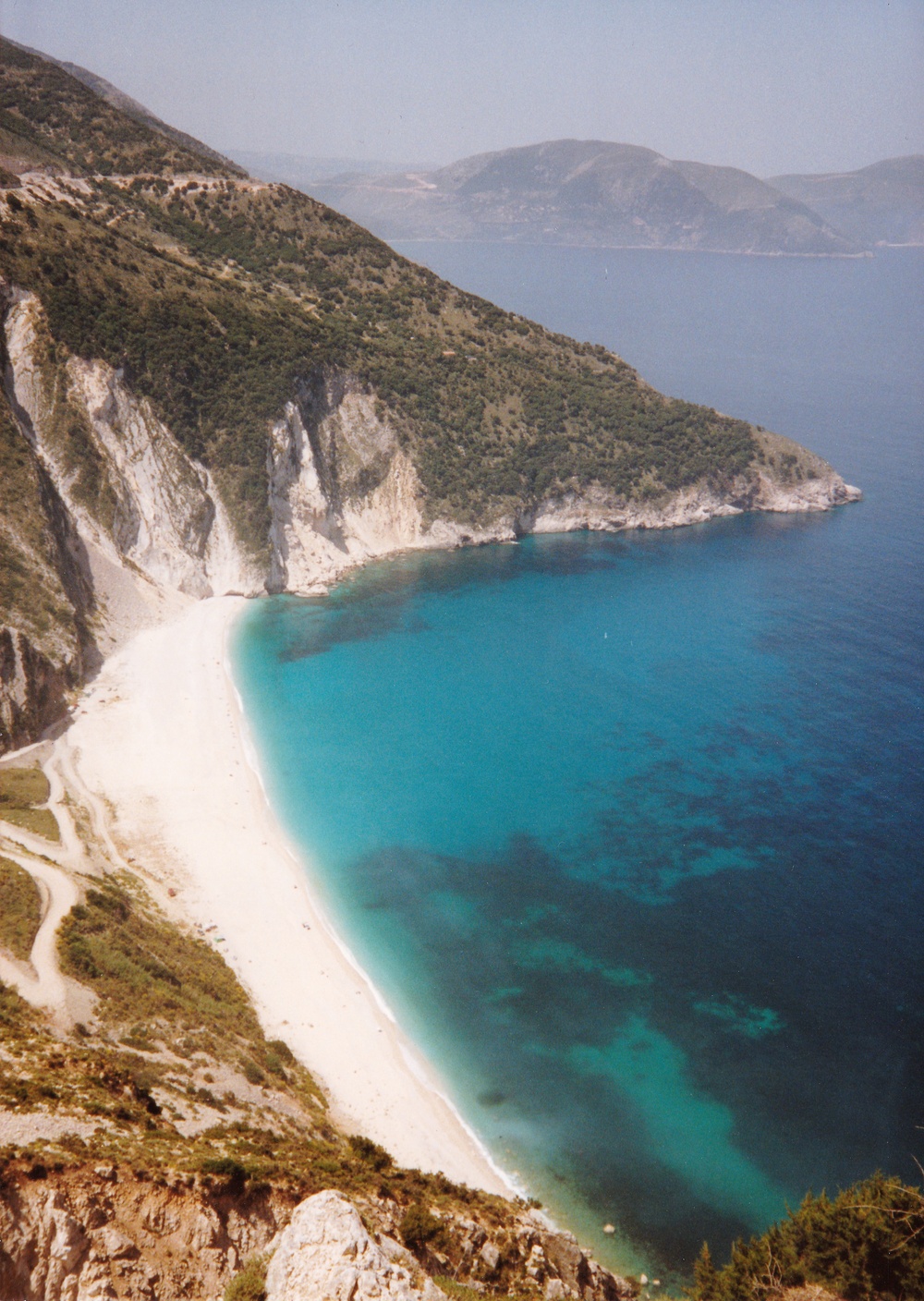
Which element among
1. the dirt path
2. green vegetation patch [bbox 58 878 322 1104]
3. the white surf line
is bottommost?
the white surf line

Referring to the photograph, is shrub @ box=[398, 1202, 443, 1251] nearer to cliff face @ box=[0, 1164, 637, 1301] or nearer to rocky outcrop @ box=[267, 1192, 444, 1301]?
cliff face @ box=[0, 1164, 637, 1301]

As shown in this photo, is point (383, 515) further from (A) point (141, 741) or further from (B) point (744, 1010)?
(B) point (744, 1010)

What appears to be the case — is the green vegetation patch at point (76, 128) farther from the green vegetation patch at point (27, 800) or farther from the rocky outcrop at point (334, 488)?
the green vegetation patch at point (27, 800)

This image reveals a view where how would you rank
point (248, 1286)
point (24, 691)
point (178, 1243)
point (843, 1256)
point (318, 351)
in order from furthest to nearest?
point (318, 351) < point (24, 691) < point (843, 1256) < point (178, 1243) < point (248, 1286)

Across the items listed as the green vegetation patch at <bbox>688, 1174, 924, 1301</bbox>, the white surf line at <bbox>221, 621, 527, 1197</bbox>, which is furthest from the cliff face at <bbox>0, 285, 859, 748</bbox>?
the green vegetation patch at <bbox>688, 1174, 924, 1301</bbox>

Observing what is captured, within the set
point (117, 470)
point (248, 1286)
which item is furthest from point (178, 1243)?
point (117, 470)

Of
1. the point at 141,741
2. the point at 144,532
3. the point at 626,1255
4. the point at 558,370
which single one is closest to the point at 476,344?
the point at 558,370

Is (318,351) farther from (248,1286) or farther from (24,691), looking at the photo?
(248,1286)

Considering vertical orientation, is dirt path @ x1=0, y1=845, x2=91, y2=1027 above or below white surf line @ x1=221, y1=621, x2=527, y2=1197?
above
